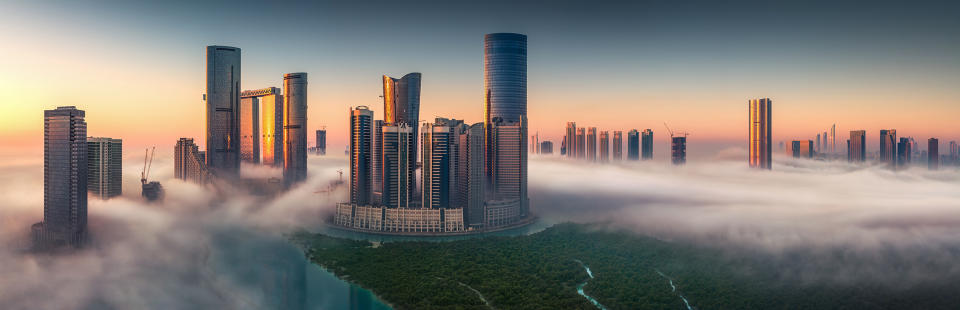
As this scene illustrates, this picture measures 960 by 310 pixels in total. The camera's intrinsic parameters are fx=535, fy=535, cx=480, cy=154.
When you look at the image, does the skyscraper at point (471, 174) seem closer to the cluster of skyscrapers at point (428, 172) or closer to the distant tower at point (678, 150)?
the cluster of skyscrapers at point (428, 172)

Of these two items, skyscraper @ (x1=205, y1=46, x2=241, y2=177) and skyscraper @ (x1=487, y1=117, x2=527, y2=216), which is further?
skyscraper @ (x1=205, y1=46, x2=241, y2=177)

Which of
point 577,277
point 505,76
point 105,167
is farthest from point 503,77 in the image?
point 105,167

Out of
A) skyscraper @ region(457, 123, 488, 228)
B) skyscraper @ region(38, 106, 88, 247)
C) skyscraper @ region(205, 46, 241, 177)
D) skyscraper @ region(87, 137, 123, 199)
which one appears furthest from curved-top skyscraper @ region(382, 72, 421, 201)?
skyscraper @ region(38, 106, 88, 247)

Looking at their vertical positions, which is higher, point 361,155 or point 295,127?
point 295,127

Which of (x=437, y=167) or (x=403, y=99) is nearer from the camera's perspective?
(x=437, y=167)

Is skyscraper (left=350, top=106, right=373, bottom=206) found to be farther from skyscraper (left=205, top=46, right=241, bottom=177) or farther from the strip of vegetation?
skyscraper (left=205, top=46, right=241, bottom=177)

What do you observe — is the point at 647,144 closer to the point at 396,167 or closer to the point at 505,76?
the point at 505,76
